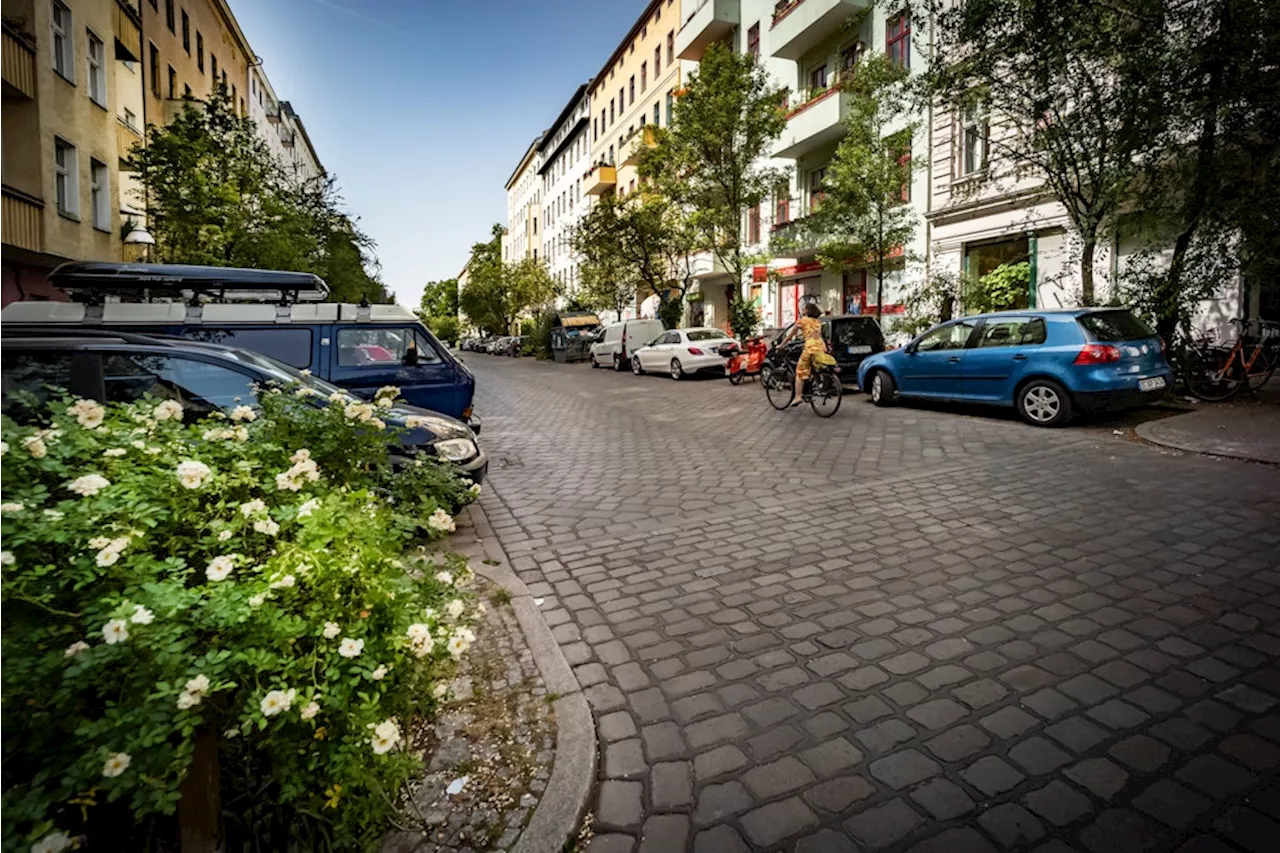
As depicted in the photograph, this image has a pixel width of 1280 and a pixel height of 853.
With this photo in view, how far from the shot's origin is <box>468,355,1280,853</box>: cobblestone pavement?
7.59ft

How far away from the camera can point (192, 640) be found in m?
1.68

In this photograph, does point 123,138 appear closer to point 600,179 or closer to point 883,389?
point 883,389

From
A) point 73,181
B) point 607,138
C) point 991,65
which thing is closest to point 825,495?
point 991,65

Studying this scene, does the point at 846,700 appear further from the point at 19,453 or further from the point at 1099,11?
the point at 1099,11

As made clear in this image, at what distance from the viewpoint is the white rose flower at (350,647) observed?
6.00ft

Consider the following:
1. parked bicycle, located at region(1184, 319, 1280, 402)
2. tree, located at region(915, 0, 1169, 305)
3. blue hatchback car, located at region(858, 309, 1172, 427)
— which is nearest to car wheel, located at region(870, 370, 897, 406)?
blue hatchback car, located at region(858, 309, 1172, 427)

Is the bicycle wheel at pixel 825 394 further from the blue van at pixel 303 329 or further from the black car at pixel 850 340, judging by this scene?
the blue van at pixel 303 329

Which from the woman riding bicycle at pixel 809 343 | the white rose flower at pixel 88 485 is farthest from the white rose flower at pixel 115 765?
the woman riding bicycle at pixel 809 343

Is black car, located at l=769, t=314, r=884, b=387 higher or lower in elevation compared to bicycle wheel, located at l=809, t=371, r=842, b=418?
higher

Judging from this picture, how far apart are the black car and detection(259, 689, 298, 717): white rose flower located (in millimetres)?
14120

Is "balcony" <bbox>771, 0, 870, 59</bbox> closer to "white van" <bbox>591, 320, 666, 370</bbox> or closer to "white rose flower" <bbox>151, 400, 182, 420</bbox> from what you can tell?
"white van" <bbox>591, 320, 666, 370</bbox>

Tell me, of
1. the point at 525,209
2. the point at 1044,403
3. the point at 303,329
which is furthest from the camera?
the point at 525,209

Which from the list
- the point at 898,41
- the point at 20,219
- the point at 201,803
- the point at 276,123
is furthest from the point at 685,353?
the point at 276,123

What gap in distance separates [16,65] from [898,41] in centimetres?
2276
